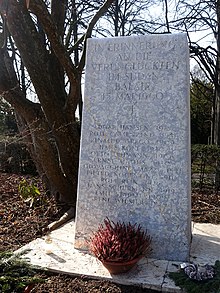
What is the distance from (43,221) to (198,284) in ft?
8.00

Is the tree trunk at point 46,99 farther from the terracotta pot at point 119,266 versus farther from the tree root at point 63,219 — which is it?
the terracotta pot at point 119,266

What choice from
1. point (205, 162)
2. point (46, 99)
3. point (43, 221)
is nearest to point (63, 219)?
point (43, 221)

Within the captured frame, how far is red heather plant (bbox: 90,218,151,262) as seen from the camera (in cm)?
281

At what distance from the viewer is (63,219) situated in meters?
4.34

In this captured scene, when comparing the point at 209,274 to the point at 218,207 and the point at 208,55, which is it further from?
the point at 208,55

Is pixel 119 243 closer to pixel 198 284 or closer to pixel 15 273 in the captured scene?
pixel 198 284

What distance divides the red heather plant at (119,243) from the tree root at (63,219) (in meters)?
1.19

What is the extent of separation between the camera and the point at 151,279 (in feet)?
9.19

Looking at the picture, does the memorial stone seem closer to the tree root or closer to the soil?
the soil

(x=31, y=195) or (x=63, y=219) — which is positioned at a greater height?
(x=31, y=195)

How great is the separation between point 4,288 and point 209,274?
1.48 meters

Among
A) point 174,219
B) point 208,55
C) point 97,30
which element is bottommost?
point 174,219

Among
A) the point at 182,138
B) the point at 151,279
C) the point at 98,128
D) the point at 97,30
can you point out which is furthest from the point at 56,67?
the point at 97,30

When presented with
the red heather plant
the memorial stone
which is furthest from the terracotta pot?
the memorial stone
